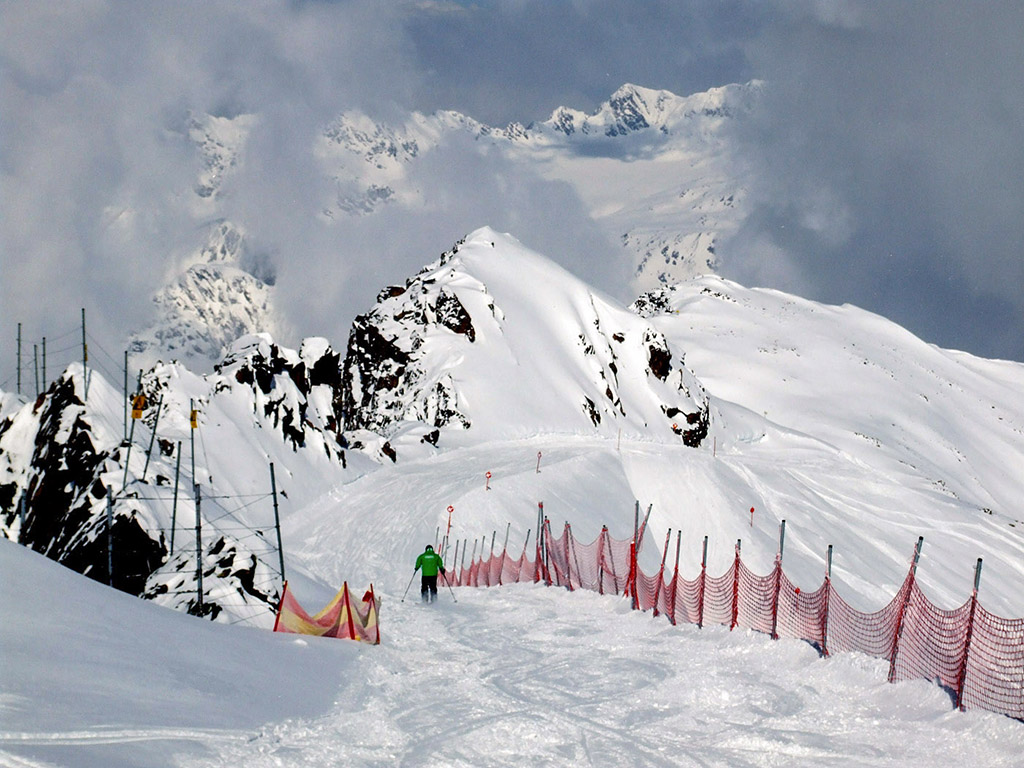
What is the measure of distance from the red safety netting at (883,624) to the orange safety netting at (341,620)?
6.22 metres

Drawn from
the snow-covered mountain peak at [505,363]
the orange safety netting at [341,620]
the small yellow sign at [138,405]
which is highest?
the snow-covered mountain peak at [505,363]

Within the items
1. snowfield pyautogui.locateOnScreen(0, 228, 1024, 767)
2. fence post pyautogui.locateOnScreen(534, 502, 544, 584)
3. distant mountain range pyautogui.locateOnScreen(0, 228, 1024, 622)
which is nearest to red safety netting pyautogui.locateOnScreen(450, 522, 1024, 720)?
snowfield pyautogui.locateOnScreen(0, 228, 1024, 767)

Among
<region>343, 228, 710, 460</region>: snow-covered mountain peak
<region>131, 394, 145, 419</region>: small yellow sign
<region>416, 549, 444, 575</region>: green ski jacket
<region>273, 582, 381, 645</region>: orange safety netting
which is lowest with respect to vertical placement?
<region>273, 582, 381, 645</region>: orange safety netting

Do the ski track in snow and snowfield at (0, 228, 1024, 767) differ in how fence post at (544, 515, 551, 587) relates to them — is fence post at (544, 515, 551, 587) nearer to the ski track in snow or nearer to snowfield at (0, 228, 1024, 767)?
snowfield at (0, 228, 1024, 767)

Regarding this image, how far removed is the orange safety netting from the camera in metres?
17.8

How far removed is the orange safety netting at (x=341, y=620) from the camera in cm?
1784

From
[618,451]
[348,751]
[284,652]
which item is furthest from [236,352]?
[348,751]

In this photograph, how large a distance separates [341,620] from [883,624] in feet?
32.9

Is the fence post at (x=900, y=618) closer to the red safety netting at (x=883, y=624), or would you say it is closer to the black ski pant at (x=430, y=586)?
the red safety netting at (x=883, y=624)

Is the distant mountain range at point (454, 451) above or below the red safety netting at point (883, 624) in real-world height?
above

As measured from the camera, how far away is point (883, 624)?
1455 cm

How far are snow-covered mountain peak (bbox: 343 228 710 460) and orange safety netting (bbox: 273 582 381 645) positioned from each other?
2015 inches

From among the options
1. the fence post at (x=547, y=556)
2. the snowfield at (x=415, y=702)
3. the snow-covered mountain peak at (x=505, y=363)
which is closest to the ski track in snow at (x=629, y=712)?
the snowfield at (x=415, y=702)

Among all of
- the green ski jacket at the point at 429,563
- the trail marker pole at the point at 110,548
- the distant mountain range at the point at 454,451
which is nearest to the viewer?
the trail marker pole at the point at 110,548
